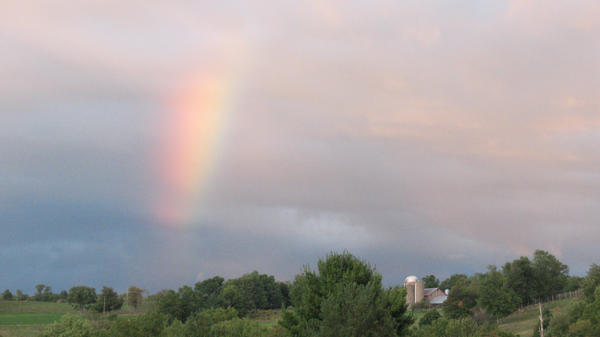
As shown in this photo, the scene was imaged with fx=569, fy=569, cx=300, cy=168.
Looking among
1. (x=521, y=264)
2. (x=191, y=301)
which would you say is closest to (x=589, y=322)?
(x=521, y=264)

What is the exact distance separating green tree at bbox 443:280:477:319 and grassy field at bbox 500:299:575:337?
455 inches

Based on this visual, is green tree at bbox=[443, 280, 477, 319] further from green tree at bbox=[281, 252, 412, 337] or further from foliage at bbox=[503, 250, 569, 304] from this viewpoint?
green tree at bbox=[281, 252, 412, 337]

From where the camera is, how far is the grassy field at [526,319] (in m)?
136

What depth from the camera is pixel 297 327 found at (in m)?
47.9

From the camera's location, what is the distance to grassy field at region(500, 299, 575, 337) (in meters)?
136

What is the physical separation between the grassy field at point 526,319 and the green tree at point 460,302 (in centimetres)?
1156

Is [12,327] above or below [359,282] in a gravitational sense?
below

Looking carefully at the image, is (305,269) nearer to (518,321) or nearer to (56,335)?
(56,335)

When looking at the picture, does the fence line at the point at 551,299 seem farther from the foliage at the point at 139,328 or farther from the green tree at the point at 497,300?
the foliage at the point at 139,328

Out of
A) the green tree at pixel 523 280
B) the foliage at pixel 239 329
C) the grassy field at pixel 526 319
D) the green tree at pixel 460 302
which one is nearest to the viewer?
the foliage at pixel 239 329

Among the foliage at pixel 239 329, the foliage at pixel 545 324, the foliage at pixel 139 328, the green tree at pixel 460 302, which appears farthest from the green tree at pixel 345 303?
the green tree at pixel 460 302

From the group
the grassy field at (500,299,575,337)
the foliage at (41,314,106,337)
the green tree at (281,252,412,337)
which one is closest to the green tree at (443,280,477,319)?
the grassy field at (500,299,575,337)

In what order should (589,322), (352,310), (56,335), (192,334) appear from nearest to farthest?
(352,310)
(192,334)
(589,322)
(56,335)

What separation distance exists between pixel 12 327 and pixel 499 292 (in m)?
138
